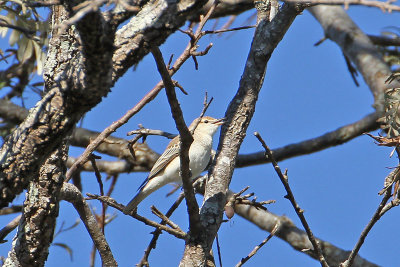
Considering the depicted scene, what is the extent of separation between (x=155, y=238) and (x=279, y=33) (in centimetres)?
147

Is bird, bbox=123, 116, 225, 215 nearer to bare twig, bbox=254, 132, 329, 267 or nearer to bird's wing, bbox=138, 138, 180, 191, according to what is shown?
bird's wing, bbox=138, 138, 180, 191

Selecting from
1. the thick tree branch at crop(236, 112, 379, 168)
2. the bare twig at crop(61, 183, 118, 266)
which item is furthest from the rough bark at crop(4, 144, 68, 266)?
the thick tree branch at crop(236, 112, 379, 168)

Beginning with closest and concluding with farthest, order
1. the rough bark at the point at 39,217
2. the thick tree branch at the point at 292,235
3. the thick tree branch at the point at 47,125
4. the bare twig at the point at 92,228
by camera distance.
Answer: the thick tree branch at the point at 47,125 < the rough bark at the point at 39,217 < the bare twig at the point at 92,228 < the thick tree branch at the point at 292,235

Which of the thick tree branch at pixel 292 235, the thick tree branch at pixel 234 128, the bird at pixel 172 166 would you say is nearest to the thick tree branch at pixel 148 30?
the thick tree branch at pixel 234 128

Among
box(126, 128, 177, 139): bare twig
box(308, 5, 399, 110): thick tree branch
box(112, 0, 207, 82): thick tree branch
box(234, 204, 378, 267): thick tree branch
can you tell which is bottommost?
box(112, 0, 207, 82): thick tree branch

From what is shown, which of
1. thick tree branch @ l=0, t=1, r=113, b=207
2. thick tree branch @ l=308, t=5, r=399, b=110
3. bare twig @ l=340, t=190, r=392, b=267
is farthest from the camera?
thick tree branch @ l=308, t=5, r=399, b=110

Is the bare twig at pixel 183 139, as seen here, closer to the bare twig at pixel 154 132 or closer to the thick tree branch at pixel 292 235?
the bare twig at pixel 154 132

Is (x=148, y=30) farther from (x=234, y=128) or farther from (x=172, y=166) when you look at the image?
(x=172, y=166)

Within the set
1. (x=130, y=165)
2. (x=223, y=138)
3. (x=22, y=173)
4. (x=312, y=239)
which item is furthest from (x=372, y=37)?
(x=22, y=173)

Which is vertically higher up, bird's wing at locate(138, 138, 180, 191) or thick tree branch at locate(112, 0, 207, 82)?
bird's wing at locate(138, 138, 180, 191)

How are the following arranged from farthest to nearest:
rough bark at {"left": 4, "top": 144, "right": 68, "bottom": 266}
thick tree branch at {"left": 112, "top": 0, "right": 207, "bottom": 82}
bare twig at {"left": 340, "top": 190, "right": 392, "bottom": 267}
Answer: bare twig at {"left": 340, "top": 190, "right": 392, "bottom": 267} → rough bark at {"left": 4, "top": 144, "right": 68, "bottom": 266} → thick tree branch at {"left": 112, "top": 0, "right": 207, "bottom": 82}

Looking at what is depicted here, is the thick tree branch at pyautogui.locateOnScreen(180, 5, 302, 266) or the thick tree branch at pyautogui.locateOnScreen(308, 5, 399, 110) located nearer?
the thick tree branch at pyautogui.locateOnScreen(180, 5, 302, 266)

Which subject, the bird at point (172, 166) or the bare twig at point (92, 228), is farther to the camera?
the bird at point (172, 166)

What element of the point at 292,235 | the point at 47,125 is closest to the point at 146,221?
the point at 47,125
